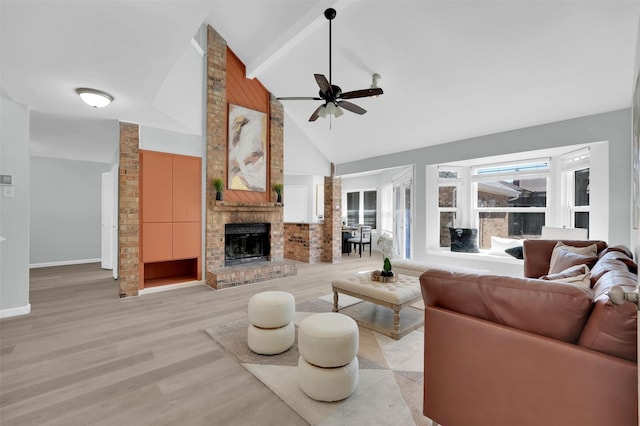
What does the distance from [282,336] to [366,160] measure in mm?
4776

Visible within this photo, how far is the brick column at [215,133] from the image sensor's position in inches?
184

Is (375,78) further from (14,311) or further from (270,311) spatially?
(14,311)

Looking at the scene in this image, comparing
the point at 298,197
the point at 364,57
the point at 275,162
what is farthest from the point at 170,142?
the point at 298,197

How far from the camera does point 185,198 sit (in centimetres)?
454

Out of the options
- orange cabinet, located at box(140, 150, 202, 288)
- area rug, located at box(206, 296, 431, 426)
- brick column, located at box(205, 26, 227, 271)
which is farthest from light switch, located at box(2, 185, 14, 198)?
area rug, located at box(206, 296, 431, 426)

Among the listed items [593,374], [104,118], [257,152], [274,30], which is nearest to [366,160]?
[257,152]

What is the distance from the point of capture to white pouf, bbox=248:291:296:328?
234 cm

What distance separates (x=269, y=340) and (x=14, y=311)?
3.27 meters

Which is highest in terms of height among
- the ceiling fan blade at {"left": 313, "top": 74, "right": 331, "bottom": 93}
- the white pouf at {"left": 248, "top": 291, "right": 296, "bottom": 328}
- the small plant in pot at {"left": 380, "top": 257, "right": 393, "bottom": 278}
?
the ceiling fan blade at {"left": 313, "top": 74, "right": 331, "bottom": 93}

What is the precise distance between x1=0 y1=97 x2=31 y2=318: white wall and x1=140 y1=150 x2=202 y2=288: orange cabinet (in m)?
1.20

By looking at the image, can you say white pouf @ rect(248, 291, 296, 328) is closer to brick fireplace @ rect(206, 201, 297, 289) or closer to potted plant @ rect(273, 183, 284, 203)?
brick fireplace @ rect(206, 201, 297, 289)

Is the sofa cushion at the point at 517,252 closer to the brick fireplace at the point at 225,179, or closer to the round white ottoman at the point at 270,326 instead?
the brick fireplace at the point at 225,179

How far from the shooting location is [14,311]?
3273 millimetres

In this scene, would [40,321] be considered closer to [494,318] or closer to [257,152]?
[257,152]
